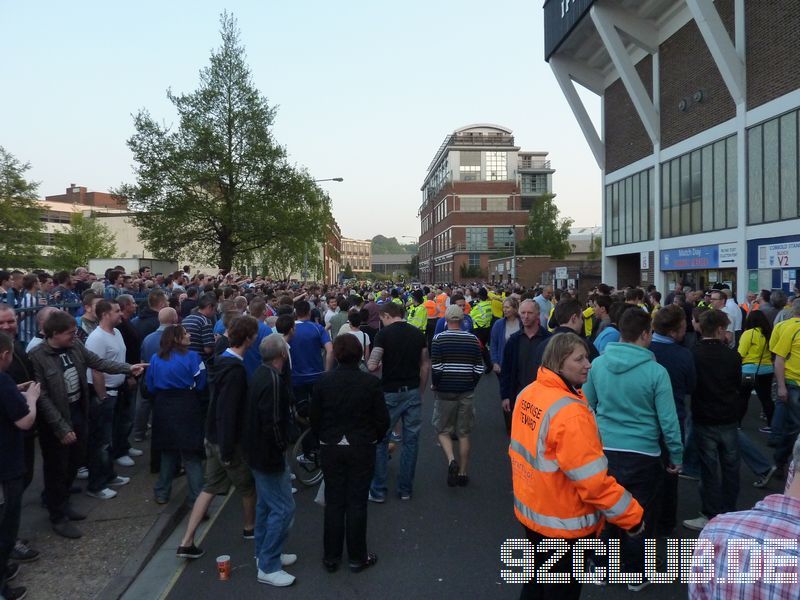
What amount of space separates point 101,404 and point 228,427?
8.38ft

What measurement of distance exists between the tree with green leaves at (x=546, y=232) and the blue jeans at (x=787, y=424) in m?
60.2

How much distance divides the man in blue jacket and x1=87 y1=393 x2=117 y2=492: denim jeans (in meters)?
5.09

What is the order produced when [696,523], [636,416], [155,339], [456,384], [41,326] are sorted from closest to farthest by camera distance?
[636,416], [696,523], [41,326], [456,384], [155,339]

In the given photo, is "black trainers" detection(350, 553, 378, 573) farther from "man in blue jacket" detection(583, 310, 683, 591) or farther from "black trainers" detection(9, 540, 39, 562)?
"black trainers" detection(9, 540, 39, 562)

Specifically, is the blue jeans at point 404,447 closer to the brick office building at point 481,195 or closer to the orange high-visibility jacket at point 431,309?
the orange high-visibility jacket at point 431,309

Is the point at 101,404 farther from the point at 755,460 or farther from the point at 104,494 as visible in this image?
the point at 755,460

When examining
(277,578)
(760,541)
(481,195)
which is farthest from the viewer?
(481,195)

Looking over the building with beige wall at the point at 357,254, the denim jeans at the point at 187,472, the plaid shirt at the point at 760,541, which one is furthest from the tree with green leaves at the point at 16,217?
the building with beige wall at the point at 357,254

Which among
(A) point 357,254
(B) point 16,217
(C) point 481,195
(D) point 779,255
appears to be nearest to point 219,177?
(B) point 16,217

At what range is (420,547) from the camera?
16.4 ft

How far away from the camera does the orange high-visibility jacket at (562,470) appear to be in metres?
2.84

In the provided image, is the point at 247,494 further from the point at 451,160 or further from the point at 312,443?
the point at 451,160

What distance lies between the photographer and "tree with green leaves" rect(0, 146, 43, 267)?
35.3 meters

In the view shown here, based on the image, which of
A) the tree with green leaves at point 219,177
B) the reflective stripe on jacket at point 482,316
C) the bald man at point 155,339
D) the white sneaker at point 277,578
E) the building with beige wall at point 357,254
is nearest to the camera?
the white sneaker at point 277,578
